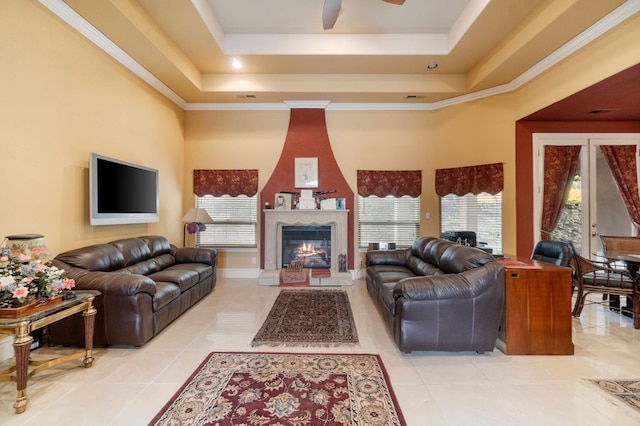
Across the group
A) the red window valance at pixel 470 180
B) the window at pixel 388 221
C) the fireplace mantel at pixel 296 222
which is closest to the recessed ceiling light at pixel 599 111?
the red window valance at pixel 470 180

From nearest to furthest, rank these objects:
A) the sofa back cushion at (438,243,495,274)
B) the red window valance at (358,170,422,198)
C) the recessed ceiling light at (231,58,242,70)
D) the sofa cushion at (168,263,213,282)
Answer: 1. the sofa back cushion at (438,243,495,274)
2. the sofa cushion at (168,263,213,282)
3. the recessed ceiling light at (231,58,242,70)
4. the red window valance at (358,170,422,198)

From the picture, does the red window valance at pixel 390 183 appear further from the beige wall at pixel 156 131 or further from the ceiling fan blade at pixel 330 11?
the ceiling fan blade at pixel 330 11

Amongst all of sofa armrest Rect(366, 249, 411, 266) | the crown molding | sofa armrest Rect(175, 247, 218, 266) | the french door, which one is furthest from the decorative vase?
the french door

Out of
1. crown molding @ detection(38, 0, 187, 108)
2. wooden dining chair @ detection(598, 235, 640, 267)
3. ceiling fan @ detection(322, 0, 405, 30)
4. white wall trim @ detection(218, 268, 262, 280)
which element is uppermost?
ceiling fan @ detection(322, 0, 405, 30)

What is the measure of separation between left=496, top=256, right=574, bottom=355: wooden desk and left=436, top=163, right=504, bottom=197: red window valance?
8.11 feet

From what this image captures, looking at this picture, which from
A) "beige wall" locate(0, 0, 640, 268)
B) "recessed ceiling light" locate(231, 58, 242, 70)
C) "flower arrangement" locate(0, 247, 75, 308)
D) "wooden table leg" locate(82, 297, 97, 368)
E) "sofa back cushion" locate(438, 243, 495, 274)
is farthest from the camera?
"recessed ceiling light" locate(231, 58, 242, 70)

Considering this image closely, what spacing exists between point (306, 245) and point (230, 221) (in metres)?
1.68

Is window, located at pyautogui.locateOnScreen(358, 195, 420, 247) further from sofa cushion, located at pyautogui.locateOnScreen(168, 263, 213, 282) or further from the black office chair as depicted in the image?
sofa cushion, located at pyautogui.locateOnScreen(168, 263, 213, 282)

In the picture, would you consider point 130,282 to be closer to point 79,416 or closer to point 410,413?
point 79,416

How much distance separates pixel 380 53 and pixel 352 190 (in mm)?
2490

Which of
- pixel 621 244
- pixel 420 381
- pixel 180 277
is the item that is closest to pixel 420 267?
pixel 420 381

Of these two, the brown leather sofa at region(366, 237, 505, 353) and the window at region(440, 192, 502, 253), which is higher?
the window at region(440, 192, 502, 253)

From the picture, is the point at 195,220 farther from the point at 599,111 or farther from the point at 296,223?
the point at 599,111

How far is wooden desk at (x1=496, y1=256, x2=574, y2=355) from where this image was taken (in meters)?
2.65
